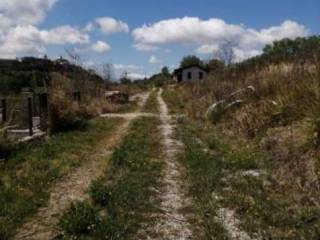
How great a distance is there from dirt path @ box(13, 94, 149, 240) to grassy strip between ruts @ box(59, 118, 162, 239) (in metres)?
0.17

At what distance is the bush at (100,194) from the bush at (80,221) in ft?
1.88

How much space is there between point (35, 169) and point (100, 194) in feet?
7.55

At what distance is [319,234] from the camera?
4.34 m

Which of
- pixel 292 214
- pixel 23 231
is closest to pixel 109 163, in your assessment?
pixel 23 231

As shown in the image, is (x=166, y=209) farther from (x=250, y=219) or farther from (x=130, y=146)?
(x=130, y=146)

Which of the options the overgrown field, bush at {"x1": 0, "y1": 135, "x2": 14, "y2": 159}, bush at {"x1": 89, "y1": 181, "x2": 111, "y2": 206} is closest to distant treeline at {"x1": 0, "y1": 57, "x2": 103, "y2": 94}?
bush at {"x1": 0, "y1": 135, "x2": 14, "y2": 159}

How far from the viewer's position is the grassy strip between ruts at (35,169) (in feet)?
17.8

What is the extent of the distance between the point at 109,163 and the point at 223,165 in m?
2.11

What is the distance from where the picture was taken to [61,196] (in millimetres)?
6113

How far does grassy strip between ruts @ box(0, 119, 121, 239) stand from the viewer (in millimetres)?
5414

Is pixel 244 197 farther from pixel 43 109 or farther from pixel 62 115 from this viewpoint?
pixel 43 109

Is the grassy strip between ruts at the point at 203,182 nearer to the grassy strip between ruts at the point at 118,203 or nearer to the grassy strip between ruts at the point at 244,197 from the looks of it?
Result: the grassy strip between ruts at the point at 244,197

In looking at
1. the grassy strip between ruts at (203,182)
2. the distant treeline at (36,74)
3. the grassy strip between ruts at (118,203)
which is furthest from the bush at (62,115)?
the distant treeline at (36,74)

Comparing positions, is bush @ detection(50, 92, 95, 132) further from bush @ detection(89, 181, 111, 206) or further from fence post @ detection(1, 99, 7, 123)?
bush @ detection(89, 181, 111, 206)
